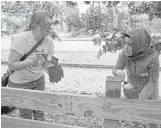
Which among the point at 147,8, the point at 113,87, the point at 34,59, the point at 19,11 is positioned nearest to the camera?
the point at 113,87

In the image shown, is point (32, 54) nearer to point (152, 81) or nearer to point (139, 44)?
point (139, 44)

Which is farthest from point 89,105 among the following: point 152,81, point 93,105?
point 152,81

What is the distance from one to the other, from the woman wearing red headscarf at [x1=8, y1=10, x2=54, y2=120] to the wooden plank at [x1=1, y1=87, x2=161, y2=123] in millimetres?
291

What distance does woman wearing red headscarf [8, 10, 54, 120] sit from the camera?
220 cm

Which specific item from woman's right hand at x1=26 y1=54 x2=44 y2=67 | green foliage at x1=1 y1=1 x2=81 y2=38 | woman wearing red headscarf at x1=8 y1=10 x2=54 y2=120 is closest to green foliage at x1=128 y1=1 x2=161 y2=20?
woman wearing red headscarf at x1=8 y1=10 x2=54 y2=120

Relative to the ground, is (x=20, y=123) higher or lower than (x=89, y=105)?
lower

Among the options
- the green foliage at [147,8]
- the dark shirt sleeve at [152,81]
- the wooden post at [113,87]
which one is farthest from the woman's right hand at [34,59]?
the green foliage at [147,8]

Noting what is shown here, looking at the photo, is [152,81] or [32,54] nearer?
[152,81]

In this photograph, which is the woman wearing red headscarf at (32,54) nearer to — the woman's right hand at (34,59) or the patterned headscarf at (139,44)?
the woman's right hand at (34,59)

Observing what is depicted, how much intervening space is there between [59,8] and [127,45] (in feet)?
10.3

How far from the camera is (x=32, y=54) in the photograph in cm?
228

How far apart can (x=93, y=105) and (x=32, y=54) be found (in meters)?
0.81

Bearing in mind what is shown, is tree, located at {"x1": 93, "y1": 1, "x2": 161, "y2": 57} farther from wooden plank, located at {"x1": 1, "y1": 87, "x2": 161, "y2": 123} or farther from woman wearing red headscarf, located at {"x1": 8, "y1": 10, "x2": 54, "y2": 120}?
wooden plank, located at {"x1": 1, "y1": 87, "x2": 161, "y2": 123}

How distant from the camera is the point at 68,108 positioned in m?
1.84
